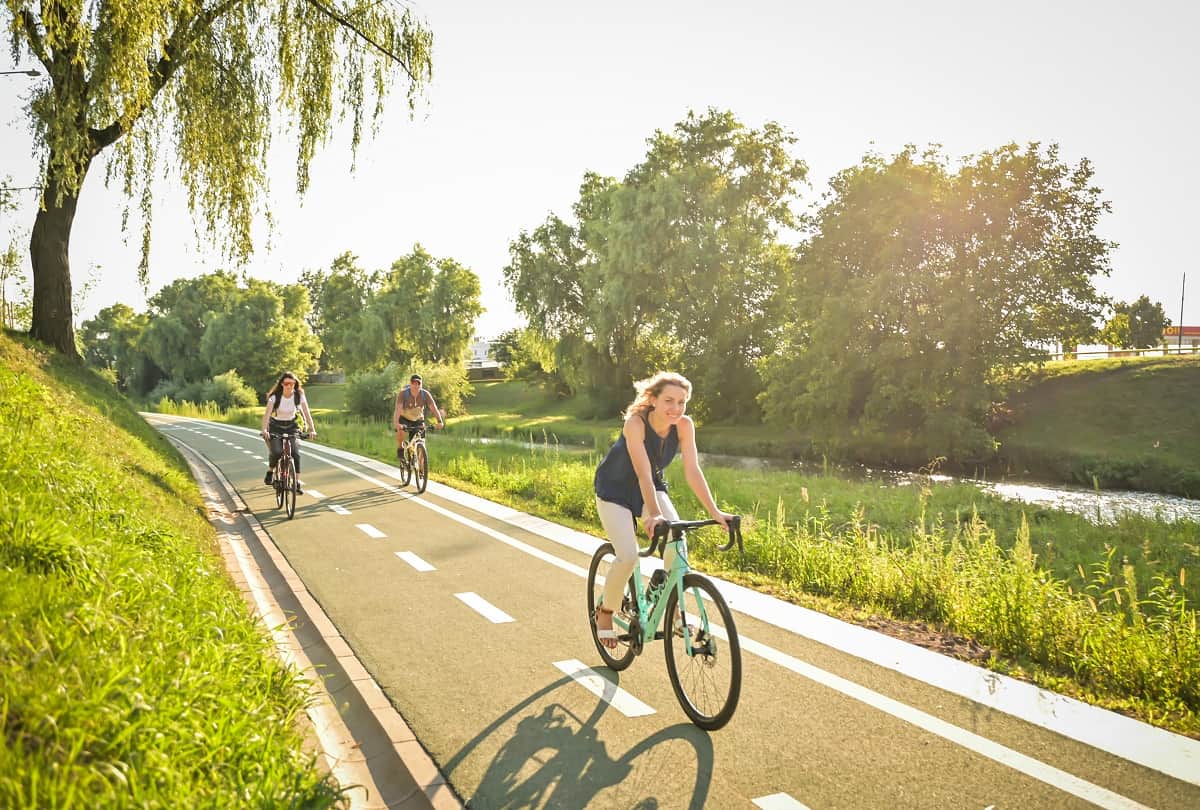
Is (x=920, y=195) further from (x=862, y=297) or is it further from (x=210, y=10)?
(x=210, y=10)

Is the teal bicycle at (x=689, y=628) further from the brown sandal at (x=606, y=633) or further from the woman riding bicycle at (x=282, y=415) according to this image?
the woman riding bicycle at (x=282, y=415)

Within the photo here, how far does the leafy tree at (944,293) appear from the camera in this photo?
25.6 metres

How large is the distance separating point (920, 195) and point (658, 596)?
26.4m

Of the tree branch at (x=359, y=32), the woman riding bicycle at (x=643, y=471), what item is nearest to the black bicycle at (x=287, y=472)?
the tree branch at (x=359, y=32)

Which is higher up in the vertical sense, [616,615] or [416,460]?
[416,460]

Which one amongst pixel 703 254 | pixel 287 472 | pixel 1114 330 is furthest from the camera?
pixel 703 254

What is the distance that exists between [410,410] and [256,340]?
65969mm

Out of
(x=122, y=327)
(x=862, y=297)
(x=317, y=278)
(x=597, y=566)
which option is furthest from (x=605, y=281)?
(x=317, y=278)

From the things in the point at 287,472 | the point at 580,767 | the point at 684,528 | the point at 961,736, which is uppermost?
the point at 684,528

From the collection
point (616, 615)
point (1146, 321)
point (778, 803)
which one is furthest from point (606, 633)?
point (1146, 321)

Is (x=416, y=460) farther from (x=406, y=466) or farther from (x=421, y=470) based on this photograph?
(x=406, y=466)

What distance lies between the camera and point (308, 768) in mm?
3309

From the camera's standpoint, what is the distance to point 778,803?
356 cm

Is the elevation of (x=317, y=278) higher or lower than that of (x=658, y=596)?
higher
